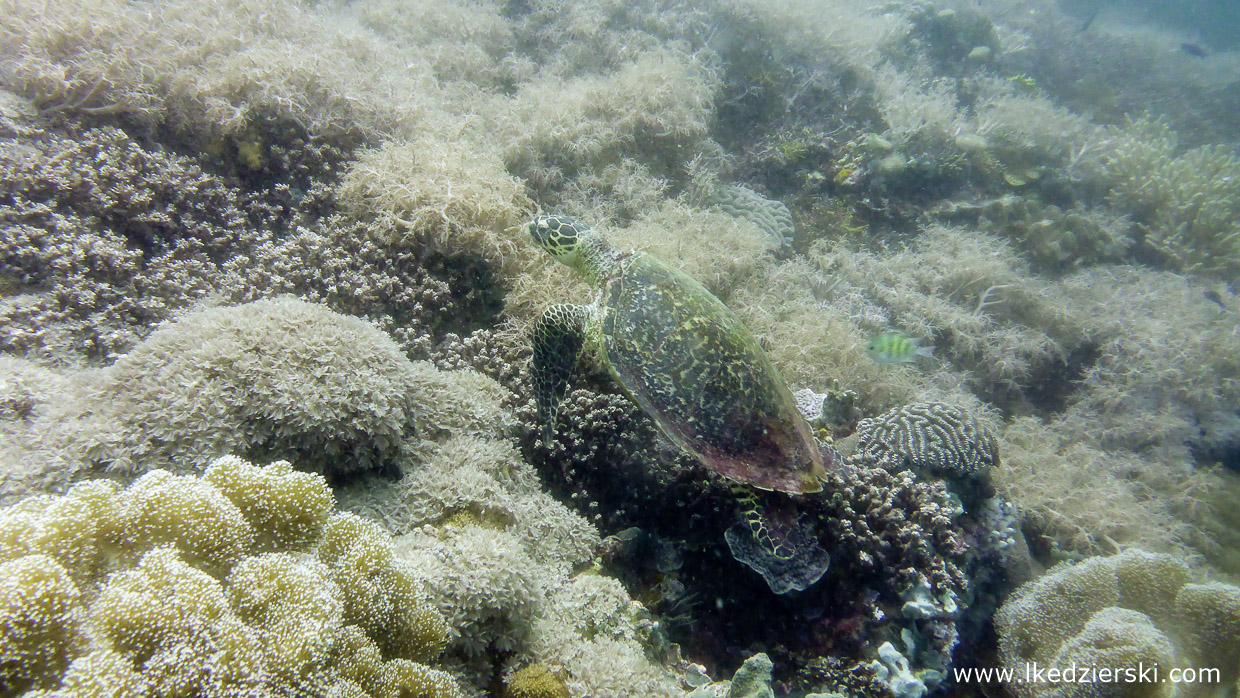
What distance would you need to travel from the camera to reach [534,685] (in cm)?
228

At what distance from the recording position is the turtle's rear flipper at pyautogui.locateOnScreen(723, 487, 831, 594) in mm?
3295

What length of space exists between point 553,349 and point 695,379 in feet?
3.50

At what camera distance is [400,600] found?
196cm

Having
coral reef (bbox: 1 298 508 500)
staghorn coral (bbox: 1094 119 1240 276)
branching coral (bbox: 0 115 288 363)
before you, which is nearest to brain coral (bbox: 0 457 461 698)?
coral reef (bbox: 1 298 508 500)

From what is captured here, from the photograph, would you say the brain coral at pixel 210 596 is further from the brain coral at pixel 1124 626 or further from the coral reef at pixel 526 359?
the brain coral at pixel 1124 626

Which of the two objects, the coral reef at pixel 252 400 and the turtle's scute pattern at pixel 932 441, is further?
the turtle's scute pattern at pixel 932 441

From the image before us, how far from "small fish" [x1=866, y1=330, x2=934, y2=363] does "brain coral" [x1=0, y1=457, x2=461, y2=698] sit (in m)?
4.30

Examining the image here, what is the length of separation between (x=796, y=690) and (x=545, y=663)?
2107mm

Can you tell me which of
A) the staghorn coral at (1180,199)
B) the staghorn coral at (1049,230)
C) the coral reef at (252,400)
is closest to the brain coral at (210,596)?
the coral reef at (252,400)

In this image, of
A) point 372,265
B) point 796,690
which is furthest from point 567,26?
point 796,690

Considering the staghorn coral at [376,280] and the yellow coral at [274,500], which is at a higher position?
the yellow coral at [274,500]

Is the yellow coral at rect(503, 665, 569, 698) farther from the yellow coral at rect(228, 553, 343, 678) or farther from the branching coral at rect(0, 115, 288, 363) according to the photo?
the branching coral at rect(0, 115, 288, 363)

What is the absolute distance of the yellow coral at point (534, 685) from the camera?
2.27 meters

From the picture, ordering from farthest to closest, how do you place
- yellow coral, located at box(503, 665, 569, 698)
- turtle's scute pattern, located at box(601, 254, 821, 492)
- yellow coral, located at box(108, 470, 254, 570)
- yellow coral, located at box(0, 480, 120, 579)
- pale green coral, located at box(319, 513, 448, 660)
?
turtle's scute pattern, located at box(601, 254, 821, 492)
yellow coral, located at box(503, 665, 569, 698)
pale green coral, located at box(319, 513, 448, 660)
yellow coral, located at box(108, 470, 254, 570)
yellow coral, located at box(0, 480, 120, 579)
